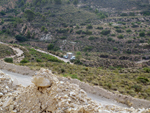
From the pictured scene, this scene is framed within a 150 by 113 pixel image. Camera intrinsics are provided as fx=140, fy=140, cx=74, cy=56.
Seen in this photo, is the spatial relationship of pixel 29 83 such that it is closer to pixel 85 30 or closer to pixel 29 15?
pixel 85 30

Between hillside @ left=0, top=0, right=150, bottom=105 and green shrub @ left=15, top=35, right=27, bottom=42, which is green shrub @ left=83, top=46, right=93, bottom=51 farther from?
green shrub @ left=15, top=35, right=27, bottom=42

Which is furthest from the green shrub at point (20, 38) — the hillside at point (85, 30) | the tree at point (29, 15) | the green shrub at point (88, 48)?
the green shrub at point (88, 48)

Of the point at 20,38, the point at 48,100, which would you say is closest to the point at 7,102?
the point at 48,100

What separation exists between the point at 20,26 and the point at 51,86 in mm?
57186

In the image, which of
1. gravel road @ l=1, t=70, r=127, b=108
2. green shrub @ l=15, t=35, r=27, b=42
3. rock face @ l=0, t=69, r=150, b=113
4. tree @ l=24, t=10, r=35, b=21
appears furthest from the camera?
tree @ l=24, t=10, r=35, b=21

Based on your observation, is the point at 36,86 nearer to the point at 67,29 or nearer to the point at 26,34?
the point at 67,29

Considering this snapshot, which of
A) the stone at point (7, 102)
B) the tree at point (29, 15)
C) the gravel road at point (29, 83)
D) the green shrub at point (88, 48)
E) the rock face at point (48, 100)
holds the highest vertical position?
the tree at point (29, 15)

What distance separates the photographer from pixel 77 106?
5.59m

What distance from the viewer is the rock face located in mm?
5656

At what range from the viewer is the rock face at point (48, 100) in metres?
5.66

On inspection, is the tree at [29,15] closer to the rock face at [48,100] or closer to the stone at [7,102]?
the stone at [7,102]

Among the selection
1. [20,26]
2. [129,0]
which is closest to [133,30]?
[129,0]

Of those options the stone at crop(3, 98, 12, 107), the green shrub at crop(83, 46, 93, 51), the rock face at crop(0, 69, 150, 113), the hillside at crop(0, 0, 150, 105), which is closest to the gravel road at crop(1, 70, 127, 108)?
the rock face at crop(0, 69, 150, 113)

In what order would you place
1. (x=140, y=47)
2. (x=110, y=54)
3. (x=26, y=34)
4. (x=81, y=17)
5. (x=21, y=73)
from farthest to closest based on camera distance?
(x=81, y=17) < (x=26, y=34) < (x=140, y=47) < (x=110, y=54) < (x=21, y=73)
